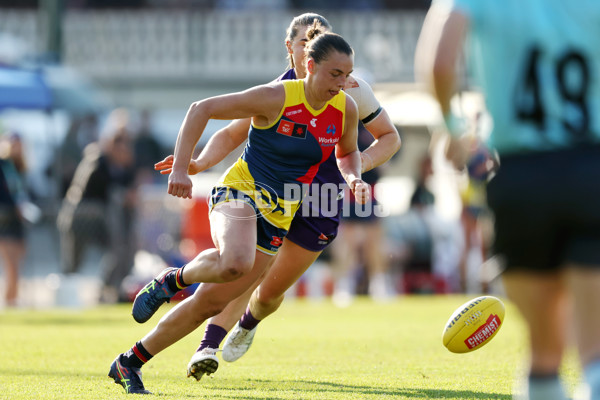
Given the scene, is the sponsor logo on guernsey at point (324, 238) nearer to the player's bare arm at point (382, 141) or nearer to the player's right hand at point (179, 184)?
the player's bare arm at point (382, 141)

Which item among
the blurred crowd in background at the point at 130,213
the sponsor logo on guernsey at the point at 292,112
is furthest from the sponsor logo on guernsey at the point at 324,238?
the blurred crowd in background at the point at 130,213

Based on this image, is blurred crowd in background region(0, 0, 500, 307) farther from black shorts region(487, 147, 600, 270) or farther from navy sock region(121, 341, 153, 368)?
black shorts region(487, 147, 600, 270)

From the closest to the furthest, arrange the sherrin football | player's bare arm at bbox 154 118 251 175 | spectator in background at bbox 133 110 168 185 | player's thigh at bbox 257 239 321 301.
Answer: player's bare arm at bbox 154 118 251 175, player's thigh at bbox 257 239 321 301, the sherrin football, spectator in background at bbox 133 110 168 185

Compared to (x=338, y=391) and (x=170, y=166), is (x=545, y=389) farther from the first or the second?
(x=170, y=166)

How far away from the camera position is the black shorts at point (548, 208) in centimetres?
352

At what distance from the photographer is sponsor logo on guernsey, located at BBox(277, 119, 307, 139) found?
6168 mm

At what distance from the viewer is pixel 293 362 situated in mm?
8062

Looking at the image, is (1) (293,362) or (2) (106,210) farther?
(2) (106,210)

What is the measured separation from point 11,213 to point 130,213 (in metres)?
1.67

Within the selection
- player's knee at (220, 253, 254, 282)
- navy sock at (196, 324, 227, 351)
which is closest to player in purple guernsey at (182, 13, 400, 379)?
navy sock at (196, 324, 227, 351)

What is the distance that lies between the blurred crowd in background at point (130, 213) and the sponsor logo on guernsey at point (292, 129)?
18.1ft

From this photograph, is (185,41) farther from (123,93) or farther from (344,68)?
(344,68)

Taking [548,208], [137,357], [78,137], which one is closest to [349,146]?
[137,357]

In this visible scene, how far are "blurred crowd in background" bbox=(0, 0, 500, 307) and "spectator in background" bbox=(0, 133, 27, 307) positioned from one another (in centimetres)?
2
